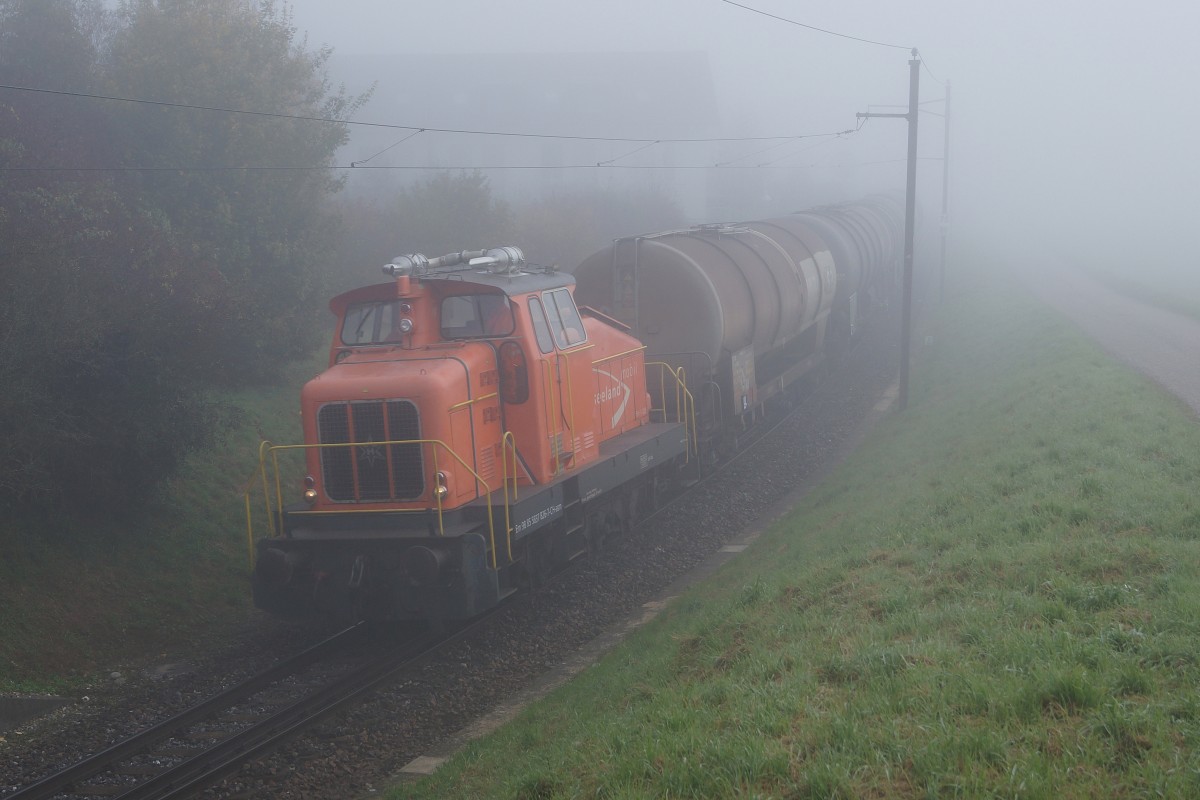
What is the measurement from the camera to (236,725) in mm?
8547

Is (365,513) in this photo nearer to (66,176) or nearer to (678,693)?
(678,693)

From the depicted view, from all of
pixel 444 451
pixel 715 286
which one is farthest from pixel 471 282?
pixel 715 286

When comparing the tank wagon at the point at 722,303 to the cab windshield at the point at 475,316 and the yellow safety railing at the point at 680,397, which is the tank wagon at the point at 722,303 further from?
the cab windshield at the point at 475,316

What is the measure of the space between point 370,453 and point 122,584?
4366mm

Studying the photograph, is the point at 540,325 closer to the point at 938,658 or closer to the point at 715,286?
the point at 715,286

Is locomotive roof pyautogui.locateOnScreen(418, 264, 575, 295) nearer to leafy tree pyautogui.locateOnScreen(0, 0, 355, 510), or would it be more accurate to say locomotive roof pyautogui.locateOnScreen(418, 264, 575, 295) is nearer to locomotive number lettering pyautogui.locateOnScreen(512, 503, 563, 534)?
locomotive number lettering pyautogui.locateOnScreen(512, 503, 563, 534)

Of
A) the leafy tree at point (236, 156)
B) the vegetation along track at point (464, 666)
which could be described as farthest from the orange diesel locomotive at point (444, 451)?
the leafy tree at point (236, 156)

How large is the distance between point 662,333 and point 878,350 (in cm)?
1537

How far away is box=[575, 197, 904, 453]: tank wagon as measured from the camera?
1538 centimetres

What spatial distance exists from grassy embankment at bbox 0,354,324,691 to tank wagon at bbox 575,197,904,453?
6351 millimetres

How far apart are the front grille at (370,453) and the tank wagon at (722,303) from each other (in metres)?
6.18

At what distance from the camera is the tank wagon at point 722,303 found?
50.5 ft

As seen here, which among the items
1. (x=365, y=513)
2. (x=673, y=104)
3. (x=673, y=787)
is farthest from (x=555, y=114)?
(x=673, y=787)

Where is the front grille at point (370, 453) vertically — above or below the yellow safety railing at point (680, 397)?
above
